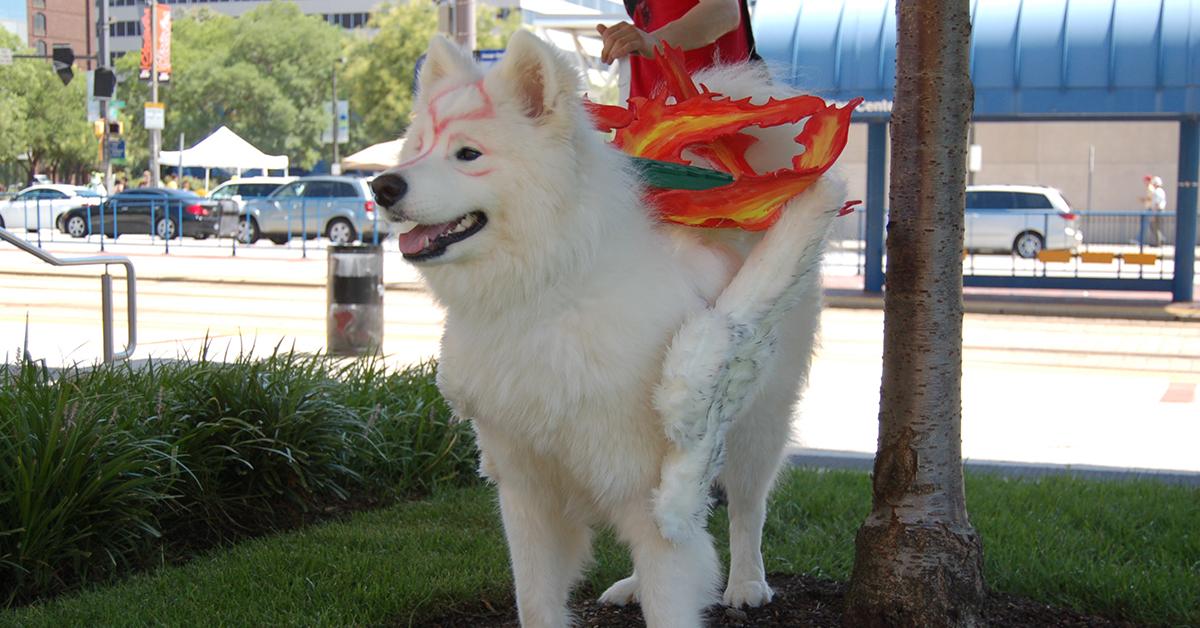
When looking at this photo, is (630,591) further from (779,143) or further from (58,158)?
(58,158)

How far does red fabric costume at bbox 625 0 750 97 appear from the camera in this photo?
12.8ft

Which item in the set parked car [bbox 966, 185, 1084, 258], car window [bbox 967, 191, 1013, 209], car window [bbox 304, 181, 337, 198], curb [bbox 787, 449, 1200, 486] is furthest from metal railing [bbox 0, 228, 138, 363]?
car window [bbox 967, 191, 1013, 209]

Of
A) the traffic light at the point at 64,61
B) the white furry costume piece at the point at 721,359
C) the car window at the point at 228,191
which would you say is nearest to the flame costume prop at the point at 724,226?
the white furry costume piece at the point at 721,359

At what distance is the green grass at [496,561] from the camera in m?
3.89

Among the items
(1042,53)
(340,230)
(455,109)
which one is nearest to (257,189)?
(340,230)

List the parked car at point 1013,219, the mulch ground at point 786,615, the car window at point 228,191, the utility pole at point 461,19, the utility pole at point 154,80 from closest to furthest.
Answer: the mulch ground at point 786,615 → the utility pole at point 461,19 → the parked car at point 1013,219 → the car window at point 228,191 → the utility pole at point 154,80

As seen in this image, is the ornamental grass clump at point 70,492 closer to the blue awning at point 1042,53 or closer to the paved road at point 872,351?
the paved road at point 872,351

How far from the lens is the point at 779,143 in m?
3.50

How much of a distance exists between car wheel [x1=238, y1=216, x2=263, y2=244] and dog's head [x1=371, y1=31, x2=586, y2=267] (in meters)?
29.7

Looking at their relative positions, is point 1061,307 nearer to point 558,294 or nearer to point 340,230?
point 558,294

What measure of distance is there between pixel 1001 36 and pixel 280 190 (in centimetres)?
2201

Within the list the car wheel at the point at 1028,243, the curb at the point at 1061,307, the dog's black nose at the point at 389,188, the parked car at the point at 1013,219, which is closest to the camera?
the dog's black nose at the point at 389,188

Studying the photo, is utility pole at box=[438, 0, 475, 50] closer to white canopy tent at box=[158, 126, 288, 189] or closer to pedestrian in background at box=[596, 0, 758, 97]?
pedestrian in background at box=[596, 0, 758, 97]

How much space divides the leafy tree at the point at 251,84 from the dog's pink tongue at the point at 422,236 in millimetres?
66986
